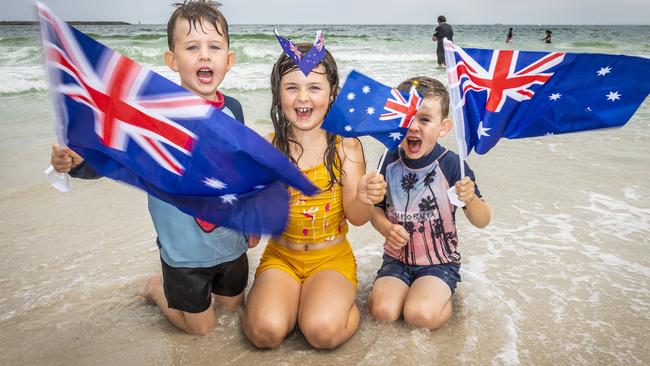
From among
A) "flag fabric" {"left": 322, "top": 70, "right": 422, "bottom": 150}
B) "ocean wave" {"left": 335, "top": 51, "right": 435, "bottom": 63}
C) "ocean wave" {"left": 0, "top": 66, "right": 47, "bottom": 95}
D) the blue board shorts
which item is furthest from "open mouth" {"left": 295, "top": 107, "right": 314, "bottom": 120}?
"ocean wave" {"left": 335, "top": 51, "right": 435, "bottom": 63}

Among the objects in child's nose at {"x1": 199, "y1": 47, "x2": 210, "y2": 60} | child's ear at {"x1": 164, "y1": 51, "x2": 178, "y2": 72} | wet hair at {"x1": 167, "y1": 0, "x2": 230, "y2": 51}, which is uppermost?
wet hair at {"x1": 167, "y1": 0, "x2": 230, "y2": 51}

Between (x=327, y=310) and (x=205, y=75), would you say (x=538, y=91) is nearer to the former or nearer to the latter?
(x=327, y=310)

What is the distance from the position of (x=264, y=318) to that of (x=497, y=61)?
1.77 m

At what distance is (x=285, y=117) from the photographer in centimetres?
277

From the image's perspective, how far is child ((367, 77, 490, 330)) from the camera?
103 inches

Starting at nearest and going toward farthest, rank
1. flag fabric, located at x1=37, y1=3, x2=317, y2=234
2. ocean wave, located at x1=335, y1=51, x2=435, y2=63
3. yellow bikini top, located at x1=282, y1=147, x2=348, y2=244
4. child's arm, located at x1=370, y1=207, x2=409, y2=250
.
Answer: flag fabric, located at x1=37, y1=3, x2=317, y2=234 < child's arm, located at x1=370, y1=207, x2=409, y2=250 < yellow bikini top, located at x1=282, y1=147, x2=348, y2=244 < ocean wave, located at x1=335, y1=51, x2=435, y2=63

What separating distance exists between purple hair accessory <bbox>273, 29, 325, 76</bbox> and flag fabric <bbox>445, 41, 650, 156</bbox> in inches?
25.6

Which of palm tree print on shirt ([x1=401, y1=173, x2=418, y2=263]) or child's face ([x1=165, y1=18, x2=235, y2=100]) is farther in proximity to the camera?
palm tree print on shirt ([x1=401, y1=173, x2=418, y2=263])

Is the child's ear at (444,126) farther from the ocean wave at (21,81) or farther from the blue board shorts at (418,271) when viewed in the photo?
the ocean wave at (21,81)

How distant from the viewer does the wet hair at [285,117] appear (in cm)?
262

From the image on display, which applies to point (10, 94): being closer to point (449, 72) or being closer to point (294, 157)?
point (294, 157)

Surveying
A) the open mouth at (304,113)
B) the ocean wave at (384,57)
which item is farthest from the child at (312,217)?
the ocean wave at (384,57)

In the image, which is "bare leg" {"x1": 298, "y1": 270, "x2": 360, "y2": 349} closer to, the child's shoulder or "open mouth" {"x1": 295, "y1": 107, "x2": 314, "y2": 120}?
"open mouth" {"x1": 295, "y1": 107, "x2": 314, "y2": 120}

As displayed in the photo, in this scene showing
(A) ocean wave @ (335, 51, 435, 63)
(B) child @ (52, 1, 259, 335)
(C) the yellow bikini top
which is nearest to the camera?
(B) child @ (52, 1, 259, 335)
